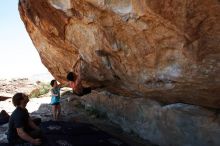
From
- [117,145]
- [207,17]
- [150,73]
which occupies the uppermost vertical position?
[207,17]

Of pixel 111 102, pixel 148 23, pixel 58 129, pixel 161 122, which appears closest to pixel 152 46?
pixel 148 23

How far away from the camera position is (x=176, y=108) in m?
7.81

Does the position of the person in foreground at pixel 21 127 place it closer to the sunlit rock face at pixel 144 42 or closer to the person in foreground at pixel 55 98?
the sunlit rock face at pixel 144 42

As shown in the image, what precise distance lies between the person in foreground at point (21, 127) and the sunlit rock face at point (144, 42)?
1927mm

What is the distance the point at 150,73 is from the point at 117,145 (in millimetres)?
1594

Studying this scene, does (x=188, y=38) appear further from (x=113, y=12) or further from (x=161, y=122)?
(x=161, y=122)

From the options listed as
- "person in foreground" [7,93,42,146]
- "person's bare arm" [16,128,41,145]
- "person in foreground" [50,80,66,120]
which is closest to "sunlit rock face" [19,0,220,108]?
"person in foreground" [50,80,66,120]

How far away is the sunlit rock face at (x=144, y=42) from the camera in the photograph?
597 cm

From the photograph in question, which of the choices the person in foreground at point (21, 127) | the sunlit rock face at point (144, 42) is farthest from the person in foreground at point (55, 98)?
the person in foreground at point (21, 127)

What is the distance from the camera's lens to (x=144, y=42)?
23.0 ft

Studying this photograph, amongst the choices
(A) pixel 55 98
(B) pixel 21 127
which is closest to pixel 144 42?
(B) pixel 21 127

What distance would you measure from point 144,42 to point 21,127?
2.46 m

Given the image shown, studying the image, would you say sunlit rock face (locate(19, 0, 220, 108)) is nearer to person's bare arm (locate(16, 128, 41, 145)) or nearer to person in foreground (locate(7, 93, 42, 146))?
person in foreground (locate(7, 93, 42, 146))

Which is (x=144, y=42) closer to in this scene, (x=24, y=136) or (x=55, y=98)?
(x=24, y=136)
